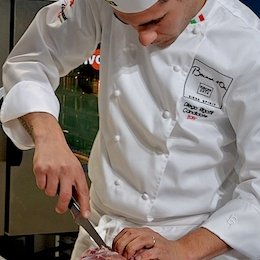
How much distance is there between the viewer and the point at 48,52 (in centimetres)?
132

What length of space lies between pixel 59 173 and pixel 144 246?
181 mm

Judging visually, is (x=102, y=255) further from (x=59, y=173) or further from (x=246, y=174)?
(x=246, y=174)

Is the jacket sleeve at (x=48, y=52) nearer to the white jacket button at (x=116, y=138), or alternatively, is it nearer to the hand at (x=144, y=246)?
the white jacket button at (x=116, y=138)

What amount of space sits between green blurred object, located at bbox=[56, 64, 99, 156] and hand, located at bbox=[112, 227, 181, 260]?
5.78 feet

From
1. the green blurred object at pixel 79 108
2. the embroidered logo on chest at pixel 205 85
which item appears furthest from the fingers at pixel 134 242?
the green blurred object at pixel 79 108

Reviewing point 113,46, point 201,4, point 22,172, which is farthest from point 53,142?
point 22,172

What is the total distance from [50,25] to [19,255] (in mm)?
2166

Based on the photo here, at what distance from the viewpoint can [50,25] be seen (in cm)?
133

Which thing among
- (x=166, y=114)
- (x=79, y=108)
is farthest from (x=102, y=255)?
(x=79, y=108)

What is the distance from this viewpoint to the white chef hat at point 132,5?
104 centimetres

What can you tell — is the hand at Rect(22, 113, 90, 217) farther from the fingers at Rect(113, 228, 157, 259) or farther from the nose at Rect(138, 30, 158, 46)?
the nose at Rect(138, 30, 158, 46)

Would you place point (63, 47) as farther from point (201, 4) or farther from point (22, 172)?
point (22, 172)

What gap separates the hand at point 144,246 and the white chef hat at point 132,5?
1.18ft

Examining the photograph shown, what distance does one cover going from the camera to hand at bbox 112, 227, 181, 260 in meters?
1.06
